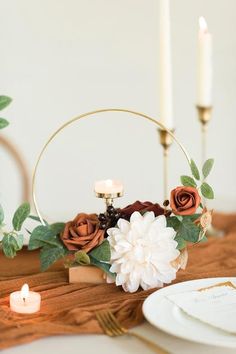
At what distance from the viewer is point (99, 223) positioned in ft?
3.87

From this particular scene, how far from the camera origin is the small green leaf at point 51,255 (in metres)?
1.19

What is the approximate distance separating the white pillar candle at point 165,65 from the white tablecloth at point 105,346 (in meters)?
0.67

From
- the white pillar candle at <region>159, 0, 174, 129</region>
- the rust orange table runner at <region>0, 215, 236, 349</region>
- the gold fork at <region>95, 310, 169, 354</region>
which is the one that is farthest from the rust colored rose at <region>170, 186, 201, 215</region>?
the white pillar candle at <region>159, 0, 174, 129</region>

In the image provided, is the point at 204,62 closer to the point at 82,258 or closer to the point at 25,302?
the point at 82,258

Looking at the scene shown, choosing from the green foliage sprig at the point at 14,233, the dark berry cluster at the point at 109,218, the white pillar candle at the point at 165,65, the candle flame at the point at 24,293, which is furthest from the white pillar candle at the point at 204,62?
the candle flame at the point at 24,293

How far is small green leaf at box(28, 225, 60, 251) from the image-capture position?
120 centimetres

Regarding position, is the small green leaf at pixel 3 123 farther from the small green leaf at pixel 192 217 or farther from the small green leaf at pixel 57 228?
the small green leaf at pixel 192 217

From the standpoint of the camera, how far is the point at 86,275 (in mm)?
1208

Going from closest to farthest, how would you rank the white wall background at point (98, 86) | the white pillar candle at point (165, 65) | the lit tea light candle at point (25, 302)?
the lit tea light candle at point (25, 302), the white pillar candle at point (165, 65), the white wall background at point (98, 86)

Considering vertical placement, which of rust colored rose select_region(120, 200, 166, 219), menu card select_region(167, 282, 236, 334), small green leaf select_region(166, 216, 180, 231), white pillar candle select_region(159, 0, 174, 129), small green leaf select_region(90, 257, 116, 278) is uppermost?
white pillar candle select_region(159, 0, 174, 129)

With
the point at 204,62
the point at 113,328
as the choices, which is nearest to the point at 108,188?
the point at 113,328

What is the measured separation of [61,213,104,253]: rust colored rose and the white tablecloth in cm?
22

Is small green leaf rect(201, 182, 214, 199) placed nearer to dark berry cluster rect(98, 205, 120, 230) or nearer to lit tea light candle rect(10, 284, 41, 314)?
dark berry cluster rect(98, 205, 120, 230)

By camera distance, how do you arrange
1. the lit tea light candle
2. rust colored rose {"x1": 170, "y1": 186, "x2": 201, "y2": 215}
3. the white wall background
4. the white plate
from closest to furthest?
the white plate → the lit tea light candle → rust colored rose {"x1": 170, "y1": 186, "x2": 201, "y2": 215} → the white wall background
